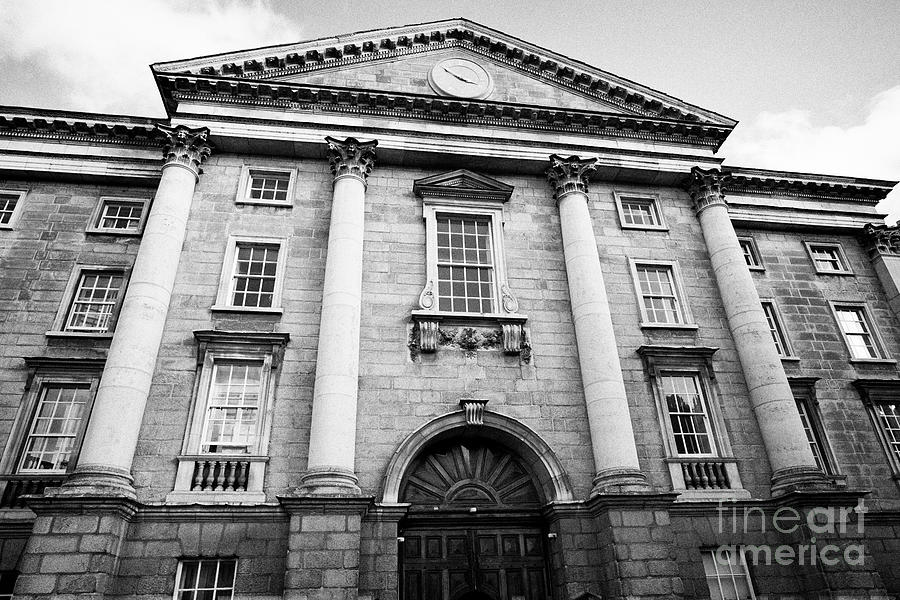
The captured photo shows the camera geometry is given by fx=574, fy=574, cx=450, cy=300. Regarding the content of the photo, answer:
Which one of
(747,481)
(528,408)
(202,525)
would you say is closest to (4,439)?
(202,525)

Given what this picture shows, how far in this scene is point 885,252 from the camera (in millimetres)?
22344

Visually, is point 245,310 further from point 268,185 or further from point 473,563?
point 473,563

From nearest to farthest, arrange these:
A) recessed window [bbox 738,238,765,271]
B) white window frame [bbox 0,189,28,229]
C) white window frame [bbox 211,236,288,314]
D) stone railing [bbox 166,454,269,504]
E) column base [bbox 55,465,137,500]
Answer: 1. column base [bbox 55,465,137,500]
2. stone railing [bbox 166,454,269,504]
3. white window frame [bbox 211,236,288,314]
4. white window frame [bbox 0,189,28,229]
5. recessed window [bbox 738,238,765,271]

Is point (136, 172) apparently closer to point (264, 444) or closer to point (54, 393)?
point (54, 393)

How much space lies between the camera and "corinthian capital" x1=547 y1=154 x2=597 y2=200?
18688 millimetres

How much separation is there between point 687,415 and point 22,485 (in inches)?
677

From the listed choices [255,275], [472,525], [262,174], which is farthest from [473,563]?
[262,174]

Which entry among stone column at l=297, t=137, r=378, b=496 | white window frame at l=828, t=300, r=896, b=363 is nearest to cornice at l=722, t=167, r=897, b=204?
white window frame at l=828, t=300, r=896, b=363

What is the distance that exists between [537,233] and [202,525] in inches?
480

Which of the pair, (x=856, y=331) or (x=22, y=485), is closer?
(x=22, y=485)

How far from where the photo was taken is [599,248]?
60.3 feet

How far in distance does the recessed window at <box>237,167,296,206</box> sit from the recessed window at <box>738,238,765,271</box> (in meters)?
16.5

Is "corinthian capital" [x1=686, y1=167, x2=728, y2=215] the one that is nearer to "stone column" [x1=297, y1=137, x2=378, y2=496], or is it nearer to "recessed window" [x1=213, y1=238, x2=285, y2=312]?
"stone column" [x1=297, y1=137, x2=378, y2=496]

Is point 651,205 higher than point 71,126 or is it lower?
lower
